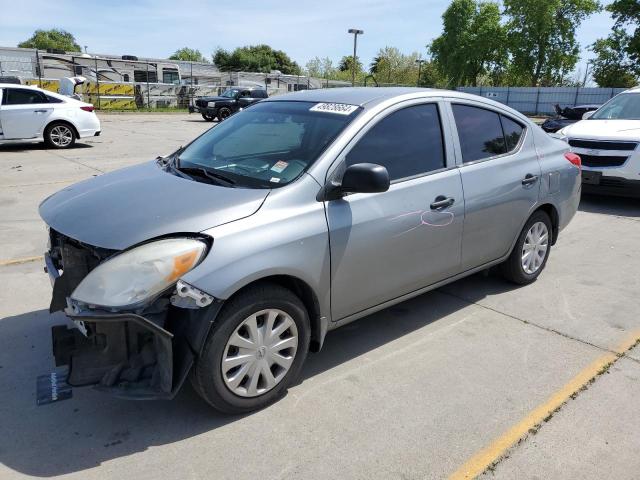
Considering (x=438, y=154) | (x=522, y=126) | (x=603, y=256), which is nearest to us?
(x=438, y=154)

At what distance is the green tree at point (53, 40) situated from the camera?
94.6 m

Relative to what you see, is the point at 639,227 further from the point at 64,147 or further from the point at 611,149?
the point at 64,147

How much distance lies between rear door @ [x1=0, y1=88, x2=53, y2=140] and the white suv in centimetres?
1177

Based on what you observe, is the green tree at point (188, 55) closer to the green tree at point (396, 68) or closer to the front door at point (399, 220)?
the green tree at point (396, 68)

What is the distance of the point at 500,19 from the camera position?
2309 inches

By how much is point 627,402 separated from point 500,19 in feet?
210

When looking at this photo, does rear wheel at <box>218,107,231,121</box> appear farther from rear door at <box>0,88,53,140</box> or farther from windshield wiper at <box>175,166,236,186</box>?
windshield wiper at <box>175,166,236,186</box>

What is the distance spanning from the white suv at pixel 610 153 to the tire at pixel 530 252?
3.87 m

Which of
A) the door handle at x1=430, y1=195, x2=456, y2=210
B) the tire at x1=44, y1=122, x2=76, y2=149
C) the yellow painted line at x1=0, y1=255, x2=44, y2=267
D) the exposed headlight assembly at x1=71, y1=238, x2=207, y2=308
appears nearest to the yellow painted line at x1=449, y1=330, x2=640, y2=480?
the door handle at x1=430, y1=195, x2=456, y2=210

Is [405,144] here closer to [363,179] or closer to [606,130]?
[363,179]

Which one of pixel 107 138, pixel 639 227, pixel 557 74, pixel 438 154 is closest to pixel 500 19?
pixel 557 74

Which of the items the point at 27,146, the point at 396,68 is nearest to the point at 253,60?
the point at 396,68

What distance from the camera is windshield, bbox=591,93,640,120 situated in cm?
902

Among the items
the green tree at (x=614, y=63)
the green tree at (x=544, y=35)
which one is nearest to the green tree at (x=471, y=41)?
the green tree at (x=544, y=35)
